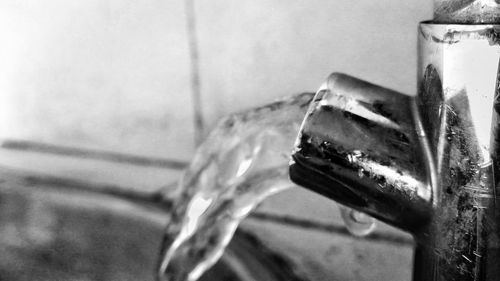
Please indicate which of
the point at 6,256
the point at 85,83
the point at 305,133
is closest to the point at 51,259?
the point at 6,256

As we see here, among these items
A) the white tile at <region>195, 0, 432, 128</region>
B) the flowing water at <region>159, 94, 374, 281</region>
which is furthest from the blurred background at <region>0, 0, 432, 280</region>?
the flowing water at <region>159, 94, 374, 281</region>

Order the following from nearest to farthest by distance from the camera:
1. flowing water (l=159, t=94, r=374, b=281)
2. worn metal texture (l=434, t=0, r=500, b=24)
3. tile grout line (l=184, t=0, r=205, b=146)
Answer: worn metal texture (l=434, t=0, r=500, b=24), flowing water (l=159, t=94, r=374, b=281), tile grout line (l=184, t=0, r=205, b=146)

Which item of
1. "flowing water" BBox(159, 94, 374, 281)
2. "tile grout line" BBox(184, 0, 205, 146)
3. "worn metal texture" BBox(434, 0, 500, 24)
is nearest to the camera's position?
"worn metal texture" BBox(434, 0, 500, 24)

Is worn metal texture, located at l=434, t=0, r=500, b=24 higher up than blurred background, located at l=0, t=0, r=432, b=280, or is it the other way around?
worn metal texture, located at l=434, t=0, r=500, b=24

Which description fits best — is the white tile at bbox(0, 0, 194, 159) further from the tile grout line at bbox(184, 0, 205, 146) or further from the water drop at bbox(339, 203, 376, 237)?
the water drop at bbox(339, 203, 376, 237)

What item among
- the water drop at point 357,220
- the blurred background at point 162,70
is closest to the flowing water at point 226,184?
the water drop at point 357,220

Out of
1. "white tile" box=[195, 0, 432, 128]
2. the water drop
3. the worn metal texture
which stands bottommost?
the water drop

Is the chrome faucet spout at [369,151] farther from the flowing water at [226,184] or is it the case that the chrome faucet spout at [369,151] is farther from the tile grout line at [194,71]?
the tile grout line at [194,71]
